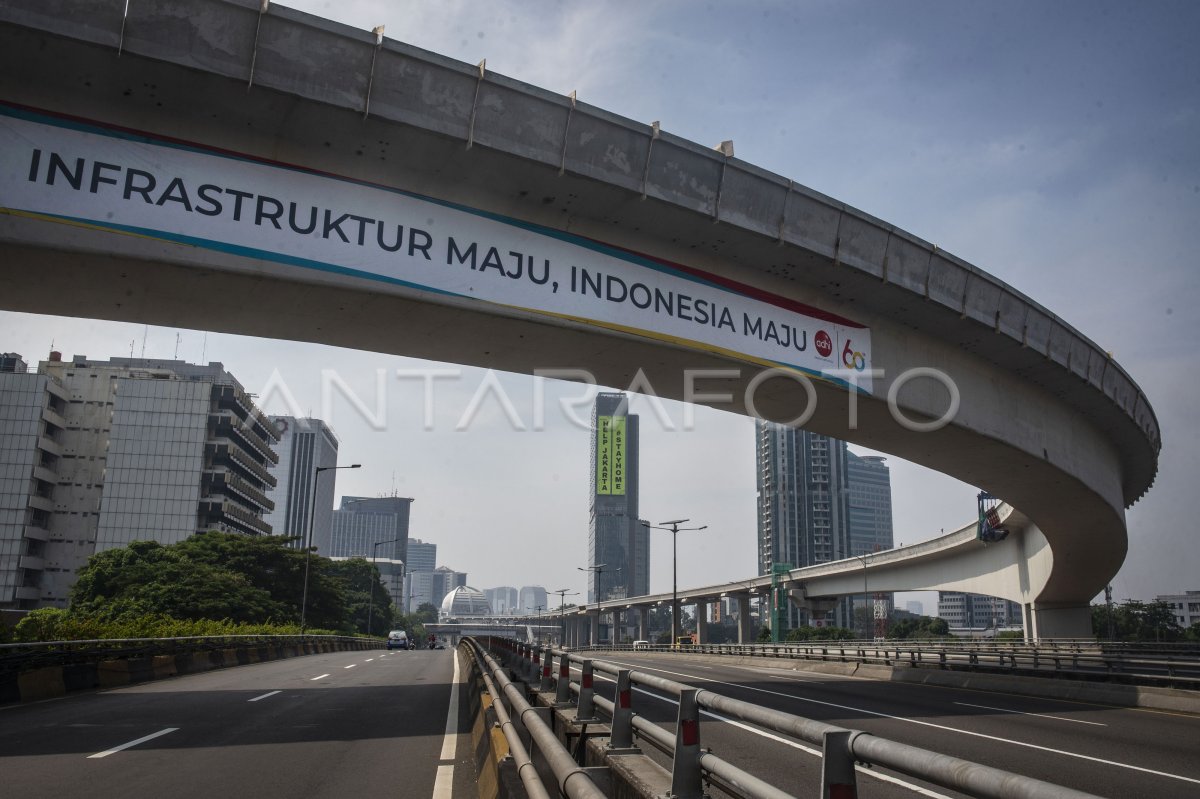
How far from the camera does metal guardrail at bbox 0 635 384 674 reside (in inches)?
617

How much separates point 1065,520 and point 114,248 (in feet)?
88.9

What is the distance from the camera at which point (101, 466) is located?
9600cm

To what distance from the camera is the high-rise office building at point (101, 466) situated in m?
89.8

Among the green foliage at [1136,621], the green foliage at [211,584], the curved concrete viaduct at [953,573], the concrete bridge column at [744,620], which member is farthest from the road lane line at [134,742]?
the green foliage at [1136,621]

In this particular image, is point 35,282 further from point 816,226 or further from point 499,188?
point 816,226

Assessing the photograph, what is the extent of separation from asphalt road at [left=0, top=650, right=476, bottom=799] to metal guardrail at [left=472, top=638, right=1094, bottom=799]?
6.41 feet

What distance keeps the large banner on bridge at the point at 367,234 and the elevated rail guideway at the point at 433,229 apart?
1.2 inches

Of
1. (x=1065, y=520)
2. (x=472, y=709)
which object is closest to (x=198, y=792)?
(x=472, y=709)

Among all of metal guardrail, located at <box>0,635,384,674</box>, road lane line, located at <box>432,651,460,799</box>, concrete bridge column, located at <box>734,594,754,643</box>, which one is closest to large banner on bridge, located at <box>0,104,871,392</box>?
road lane line, located at <box>432,651,460,799</box>

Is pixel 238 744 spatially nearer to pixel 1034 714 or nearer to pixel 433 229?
pixel 433 229

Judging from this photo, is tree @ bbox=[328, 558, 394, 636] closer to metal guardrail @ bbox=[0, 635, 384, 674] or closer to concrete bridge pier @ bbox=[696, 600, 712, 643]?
concrete bridge pier @ bbox=[696, 600, 712, 643]

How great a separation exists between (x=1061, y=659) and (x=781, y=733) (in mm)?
26148

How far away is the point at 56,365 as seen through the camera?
102 meters

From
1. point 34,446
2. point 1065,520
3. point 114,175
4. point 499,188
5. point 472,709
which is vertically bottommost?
point 472,709
